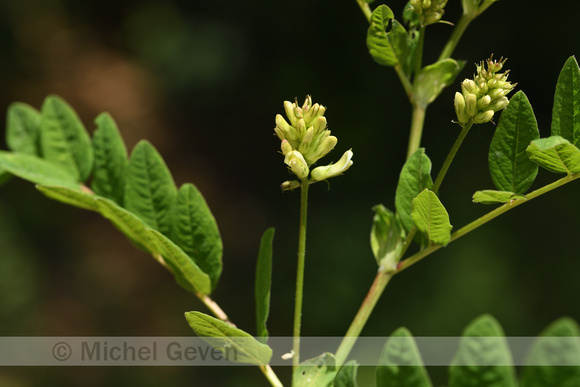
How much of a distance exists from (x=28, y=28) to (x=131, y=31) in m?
0.65

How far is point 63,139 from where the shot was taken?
1.04m

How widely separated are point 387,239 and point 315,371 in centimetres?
20

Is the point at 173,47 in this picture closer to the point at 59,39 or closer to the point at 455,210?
the point at 59,39

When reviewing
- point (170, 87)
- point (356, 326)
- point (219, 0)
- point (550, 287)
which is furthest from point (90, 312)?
point (356, 326)

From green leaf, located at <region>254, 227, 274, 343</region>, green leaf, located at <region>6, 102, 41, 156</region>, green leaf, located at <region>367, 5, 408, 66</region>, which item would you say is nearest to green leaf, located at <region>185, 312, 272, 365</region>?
green leaf, located at <region>254, 227, 274, 343</region>

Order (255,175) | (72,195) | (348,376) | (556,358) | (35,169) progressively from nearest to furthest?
(556,358) < (348,376) < (72,195) < (35,169) < (255,175)

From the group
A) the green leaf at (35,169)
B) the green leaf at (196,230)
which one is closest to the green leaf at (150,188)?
the green leaf at (196,230)

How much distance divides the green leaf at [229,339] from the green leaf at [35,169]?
1.33ft

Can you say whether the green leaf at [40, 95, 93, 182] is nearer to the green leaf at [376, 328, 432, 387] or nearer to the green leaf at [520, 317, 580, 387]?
the green leaf at [376, 328, 432, 387]

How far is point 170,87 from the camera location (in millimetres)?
4062

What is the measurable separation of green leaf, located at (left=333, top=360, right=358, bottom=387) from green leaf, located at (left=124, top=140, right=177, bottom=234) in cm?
38

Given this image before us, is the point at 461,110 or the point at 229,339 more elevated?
the point at 461,110

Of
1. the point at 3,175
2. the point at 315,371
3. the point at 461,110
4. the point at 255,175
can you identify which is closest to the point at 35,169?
the point at 3,175

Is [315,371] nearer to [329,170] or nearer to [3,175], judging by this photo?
[329,170]
